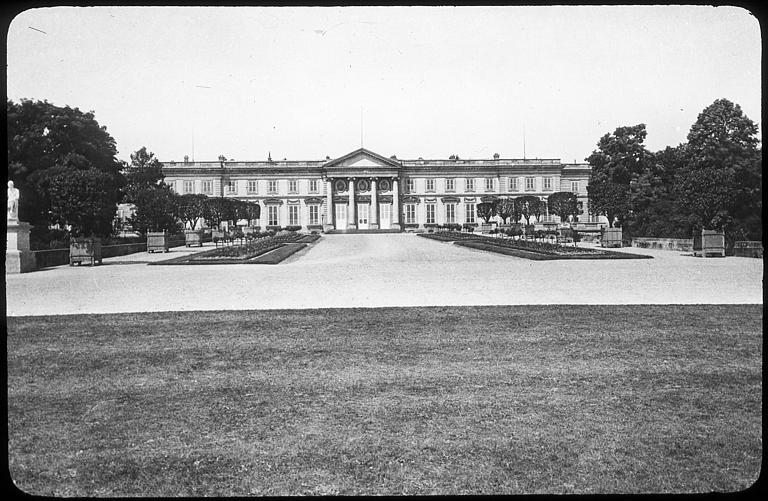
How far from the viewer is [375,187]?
74125 millimetres

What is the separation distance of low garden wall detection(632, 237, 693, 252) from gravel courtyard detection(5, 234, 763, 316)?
24.3 feet

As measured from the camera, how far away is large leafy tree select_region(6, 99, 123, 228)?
97.3 feet

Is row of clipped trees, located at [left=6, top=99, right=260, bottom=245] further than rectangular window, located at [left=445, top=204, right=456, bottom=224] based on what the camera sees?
No

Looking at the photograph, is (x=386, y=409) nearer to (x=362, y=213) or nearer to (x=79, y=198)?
(x=79, y=198)

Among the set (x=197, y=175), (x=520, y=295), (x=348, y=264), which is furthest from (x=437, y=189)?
(x=520, y=295)

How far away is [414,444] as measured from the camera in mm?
4184

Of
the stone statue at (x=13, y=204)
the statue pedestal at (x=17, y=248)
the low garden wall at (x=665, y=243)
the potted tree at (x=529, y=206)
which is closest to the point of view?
the statue pedestal at (x=17, y=248)

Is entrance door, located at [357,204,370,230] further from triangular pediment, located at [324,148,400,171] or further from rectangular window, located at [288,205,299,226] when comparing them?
rectangular window, located at [288,205,299,226]

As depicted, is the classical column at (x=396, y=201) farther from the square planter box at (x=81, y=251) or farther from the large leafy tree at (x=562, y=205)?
the square planter box at (x=81, y=251)

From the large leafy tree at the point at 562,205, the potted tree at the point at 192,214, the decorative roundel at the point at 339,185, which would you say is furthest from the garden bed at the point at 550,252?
the decorative roundel at the point at 339,185

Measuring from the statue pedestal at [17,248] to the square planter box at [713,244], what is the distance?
20534 mm

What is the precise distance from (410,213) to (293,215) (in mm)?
13151

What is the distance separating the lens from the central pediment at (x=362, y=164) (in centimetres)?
7351

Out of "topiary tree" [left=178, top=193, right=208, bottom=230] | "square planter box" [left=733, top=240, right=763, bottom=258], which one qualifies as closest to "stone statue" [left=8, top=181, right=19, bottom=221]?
"topiary tree" [left=178, top=193, right=208, bottom=230]
